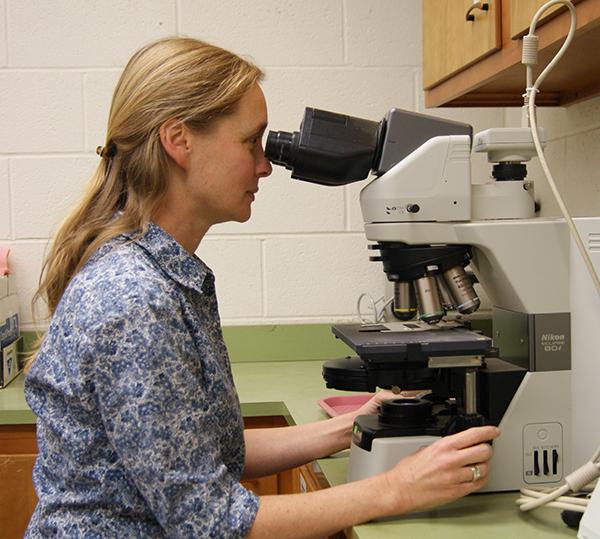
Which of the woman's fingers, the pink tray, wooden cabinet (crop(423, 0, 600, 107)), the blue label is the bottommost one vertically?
the pink tray

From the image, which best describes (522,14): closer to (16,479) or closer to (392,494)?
(392,494)

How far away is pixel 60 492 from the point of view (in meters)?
1.07

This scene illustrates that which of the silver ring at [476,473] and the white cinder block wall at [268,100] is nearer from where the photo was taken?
the silver ring at [476,473]

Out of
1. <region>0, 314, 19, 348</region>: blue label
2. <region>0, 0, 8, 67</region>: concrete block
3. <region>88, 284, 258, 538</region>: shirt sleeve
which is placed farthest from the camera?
<region>0, 0, 8, 67</region>: concrete block

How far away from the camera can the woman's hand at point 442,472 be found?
1.07 metres

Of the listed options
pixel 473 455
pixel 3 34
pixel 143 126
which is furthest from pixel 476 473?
pixel 3 34

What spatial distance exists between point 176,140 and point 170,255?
6.3 inches

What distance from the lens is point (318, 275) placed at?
245 cm

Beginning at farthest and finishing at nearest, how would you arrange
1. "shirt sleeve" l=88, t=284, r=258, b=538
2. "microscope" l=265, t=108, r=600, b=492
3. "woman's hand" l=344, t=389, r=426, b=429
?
"woman's hand" l=344, t=389, r=426, b=429 < "microscope" l=265, t=108, r=600, b=492 < "shirt sleeve" l=88, t=284, r=258, b=538

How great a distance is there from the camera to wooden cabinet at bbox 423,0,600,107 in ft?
4.49

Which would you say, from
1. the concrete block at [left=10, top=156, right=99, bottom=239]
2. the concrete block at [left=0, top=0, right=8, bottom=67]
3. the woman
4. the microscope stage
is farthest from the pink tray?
the concrete block at [left=0, top=0, right=8, bottom=67]

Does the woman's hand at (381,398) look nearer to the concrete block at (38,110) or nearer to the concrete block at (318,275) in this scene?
the concrete block at (318,275)

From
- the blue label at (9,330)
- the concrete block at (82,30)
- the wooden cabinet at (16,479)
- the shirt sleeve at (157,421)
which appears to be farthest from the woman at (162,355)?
the concrete block at (82,30)

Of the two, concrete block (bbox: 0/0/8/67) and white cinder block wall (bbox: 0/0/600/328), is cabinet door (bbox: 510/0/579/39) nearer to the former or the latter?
white cinder block wall (bbox: 0/0/600/328)
